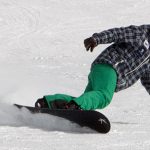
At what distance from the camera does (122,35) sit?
4535 mm

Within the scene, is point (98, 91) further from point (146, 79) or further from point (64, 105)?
point (146, 79)

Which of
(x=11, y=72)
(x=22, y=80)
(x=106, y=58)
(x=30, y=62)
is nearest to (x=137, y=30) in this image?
(x=106, y=58)

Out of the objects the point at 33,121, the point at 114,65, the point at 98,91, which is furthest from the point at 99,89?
the point at 33,121

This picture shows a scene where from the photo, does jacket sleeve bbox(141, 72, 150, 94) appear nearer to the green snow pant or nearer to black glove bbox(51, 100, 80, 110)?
the green snow pant

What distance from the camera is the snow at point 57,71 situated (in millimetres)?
3695

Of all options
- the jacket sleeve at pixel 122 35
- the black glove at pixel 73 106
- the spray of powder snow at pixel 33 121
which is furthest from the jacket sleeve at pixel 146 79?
the spray of powder snow at pixel 33 121

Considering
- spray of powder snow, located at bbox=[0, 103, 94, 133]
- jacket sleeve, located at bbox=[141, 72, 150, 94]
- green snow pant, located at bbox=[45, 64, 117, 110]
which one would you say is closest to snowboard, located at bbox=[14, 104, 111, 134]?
spray of powder snow, located at bbox=[0, 103, 94, 133]

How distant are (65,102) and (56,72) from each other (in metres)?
4.76

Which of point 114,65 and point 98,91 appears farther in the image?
point 114,65

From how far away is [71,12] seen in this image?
1456 centimetres

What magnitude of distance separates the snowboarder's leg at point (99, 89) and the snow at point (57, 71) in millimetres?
241

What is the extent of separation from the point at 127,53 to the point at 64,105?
2.47 ft

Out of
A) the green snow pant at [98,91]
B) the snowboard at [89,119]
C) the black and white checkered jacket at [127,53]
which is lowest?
the snowboard at [89,119]

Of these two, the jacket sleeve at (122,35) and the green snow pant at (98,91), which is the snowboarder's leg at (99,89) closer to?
the green snow pant at (98,91)
